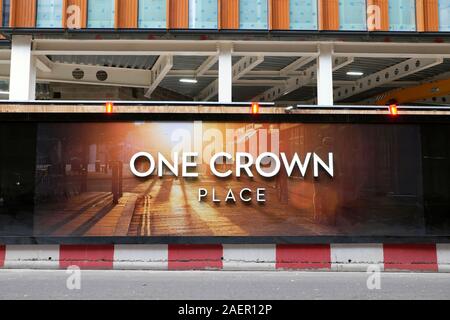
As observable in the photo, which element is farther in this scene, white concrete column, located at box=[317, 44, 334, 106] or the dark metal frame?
white concrete column, located at box=[317, 44, 334, 106]

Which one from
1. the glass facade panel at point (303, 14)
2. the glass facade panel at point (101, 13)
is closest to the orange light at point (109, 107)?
the glass facade panel at point (101, 13)

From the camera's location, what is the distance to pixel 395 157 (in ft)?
30.7

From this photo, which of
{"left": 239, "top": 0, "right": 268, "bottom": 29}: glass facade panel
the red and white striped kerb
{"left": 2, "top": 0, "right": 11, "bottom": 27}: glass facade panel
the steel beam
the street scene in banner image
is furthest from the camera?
the steel beam

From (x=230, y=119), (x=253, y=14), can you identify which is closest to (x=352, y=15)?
(x=253, y=14)

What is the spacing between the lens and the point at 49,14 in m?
10.4

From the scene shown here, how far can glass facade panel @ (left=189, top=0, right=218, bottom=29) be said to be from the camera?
412 inches

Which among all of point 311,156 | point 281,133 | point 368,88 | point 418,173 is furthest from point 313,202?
point 368,88

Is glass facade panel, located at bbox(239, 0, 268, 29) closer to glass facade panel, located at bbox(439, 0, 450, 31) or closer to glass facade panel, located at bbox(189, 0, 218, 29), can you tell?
glass facade panel, located at bbox(189, 0, 218, 29)

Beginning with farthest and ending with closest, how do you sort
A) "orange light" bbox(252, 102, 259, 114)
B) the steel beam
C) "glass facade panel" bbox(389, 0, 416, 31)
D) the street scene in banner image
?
the steel beam < "glass facade panel" bbox(389, 0, 416, 31) < "orange light" bbox(252, 102, 259, 114) < the street scene in banner image

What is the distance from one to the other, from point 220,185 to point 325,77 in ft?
12.1

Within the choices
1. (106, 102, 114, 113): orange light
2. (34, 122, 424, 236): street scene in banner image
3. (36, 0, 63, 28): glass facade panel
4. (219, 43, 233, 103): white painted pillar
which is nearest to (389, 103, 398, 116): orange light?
(34, 122, 424, 236): street scene in banner image

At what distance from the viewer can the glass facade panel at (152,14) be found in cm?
1042

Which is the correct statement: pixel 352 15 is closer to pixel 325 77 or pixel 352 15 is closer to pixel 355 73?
pixel 325 77

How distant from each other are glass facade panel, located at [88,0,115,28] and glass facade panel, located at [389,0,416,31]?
638cm
